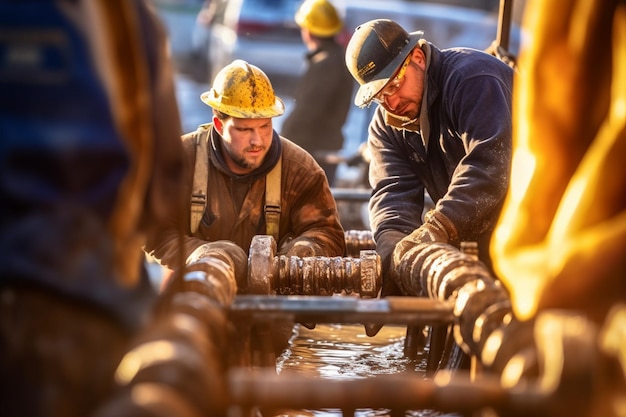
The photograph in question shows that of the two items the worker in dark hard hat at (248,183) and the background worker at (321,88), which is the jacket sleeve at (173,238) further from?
the background worker at (321,88)

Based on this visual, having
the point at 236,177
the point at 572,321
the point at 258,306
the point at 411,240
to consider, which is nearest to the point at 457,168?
the point at 411,240

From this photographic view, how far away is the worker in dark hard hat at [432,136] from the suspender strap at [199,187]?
3.32 ft

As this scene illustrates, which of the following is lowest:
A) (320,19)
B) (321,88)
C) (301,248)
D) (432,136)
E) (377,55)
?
(321,88)

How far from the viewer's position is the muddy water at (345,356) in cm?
688

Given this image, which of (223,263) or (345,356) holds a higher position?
(223,263)

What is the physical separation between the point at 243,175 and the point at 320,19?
5643 mm

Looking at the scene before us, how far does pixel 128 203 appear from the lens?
378 cm

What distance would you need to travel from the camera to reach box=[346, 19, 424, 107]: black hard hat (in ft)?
24.7

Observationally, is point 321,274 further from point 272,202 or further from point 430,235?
point 272,202

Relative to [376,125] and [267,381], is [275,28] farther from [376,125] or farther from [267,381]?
[267,381]

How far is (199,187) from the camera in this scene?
7.73 metres

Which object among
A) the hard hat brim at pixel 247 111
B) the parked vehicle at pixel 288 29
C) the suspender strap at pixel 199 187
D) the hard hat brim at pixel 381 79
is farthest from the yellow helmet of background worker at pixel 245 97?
the parked vehicle at pixel 288 29

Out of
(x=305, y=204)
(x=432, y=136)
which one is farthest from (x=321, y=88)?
(x=432, y=136)

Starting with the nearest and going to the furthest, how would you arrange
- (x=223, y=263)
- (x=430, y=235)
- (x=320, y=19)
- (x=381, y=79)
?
(x=223, y=263) → (x=430, y=235) → (x=381, y=79) → (x=320, y=19)
